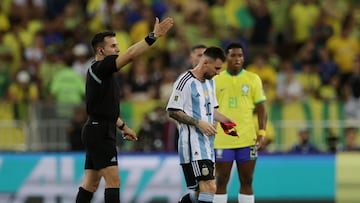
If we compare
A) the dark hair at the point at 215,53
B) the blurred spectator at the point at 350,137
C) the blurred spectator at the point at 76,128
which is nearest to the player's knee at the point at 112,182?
the dark hair at the point at 215,53

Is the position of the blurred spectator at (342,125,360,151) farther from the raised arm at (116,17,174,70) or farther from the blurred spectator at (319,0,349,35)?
the raised arm at (116,17,174,70)

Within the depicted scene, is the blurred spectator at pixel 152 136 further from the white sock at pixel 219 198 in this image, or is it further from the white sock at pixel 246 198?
the white sock at pixel 246 198

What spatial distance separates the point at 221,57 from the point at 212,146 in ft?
3.87

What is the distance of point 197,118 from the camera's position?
48.6 ft

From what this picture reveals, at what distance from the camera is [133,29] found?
25375mm

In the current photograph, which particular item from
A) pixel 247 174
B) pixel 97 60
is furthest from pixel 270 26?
pixel 97 60

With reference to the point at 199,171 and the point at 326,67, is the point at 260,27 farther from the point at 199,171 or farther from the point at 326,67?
the point at 199,171

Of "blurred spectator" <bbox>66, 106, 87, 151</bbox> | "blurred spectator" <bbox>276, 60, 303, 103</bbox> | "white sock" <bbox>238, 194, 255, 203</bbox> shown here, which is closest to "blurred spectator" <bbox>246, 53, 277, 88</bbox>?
"blurred spectator" <bbox>276, 60, 303, 103</bbox>

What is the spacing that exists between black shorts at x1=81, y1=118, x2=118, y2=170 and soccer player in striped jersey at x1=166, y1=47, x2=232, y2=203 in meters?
0.85

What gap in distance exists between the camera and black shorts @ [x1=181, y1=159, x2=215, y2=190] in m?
14.8

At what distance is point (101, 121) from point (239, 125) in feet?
8.38

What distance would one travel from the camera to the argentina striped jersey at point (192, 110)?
1474 centimetres

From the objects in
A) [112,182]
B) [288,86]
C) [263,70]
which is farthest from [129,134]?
[263,70]

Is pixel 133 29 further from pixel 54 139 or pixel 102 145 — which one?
pixel 102 145
